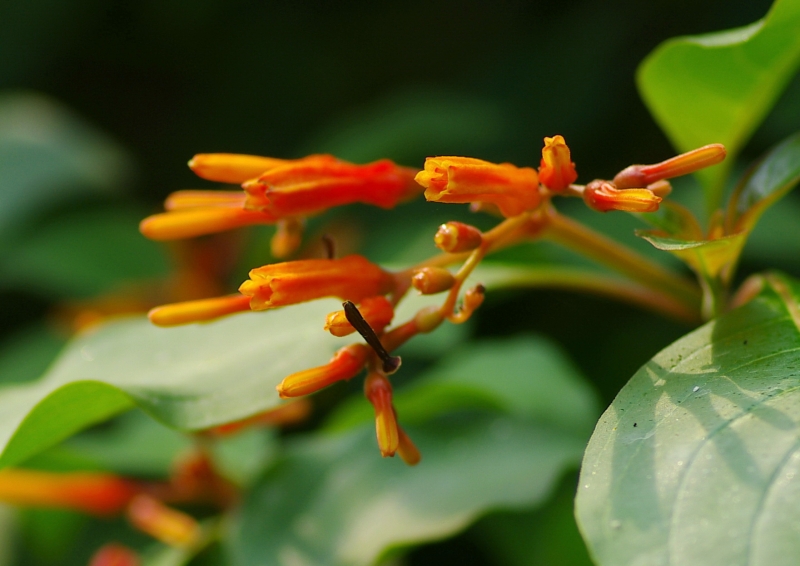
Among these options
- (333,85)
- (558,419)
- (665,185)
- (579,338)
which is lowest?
(579,338)

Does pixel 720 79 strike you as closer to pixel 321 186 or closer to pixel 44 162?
pixel 321 186

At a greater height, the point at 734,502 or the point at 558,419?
the point at 734,502

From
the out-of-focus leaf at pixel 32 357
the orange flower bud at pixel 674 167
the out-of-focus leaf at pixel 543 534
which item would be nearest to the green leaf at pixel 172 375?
the orange flower bud at pixel 674 167

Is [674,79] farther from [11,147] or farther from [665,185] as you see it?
[11,147]

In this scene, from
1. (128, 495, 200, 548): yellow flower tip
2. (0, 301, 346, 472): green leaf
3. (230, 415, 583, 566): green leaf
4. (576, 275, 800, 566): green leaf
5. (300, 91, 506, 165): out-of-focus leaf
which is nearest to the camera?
(576, 275, 800, 566): green leaf

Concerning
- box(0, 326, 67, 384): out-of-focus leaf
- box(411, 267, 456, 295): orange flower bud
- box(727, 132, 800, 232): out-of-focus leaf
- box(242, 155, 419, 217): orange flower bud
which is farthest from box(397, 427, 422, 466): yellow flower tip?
box(0, 326, 67, 384): out-of-focus leaf

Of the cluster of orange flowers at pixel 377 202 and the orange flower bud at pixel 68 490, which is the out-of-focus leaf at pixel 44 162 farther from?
the cluster of orange flowers at pixel 377 202

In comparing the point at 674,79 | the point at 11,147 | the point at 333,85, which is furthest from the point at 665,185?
the point at 333,85

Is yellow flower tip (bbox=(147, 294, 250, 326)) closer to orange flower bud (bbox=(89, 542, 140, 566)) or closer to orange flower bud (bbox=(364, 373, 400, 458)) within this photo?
orange flower bud (bbox=(364, 373, 400, 458))
